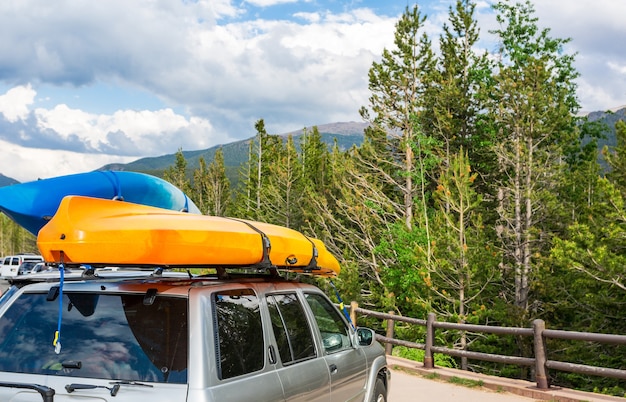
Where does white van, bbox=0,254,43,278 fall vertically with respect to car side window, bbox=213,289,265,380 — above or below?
below

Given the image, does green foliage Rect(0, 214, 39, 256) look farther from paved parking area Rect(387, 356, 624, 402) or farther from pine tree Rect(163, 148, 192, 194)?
paved parking area Rect(387, 356, 624, 402)

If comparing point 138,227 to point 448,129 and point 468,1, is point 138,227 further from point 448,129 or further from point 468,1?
point 468,1

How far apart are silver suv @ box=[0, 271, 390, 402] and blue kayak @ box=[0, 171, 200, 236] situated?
2133mm

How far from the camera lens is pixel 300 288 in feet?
18.5

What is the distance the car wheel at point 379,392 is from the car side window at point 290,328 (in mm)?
1950

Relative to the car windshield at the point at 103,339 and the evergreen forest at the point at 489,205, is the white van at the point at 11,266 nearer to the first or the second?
the evergreen forest at the point at 489,205

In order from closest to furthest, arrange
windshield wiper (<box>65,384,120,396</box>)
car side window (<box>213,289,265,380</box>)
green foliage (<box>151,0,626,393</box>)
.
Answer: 1. windshield wiper (<box>65,384,120,396</box>)
2. car side window (<box>213,289,265,380</box>)
3. green foliage (<box>151,0,626,393</box>)

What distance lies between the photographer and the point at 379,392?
7.29 m

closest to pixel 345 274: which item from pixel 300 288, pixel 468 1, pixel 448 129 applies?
pixel 448 129

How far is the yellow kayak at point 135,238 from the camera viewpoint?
12.5 feet

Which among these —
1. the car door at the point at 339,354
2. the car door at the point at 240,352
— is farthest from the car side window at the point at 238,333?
the car door at the point at 339,354

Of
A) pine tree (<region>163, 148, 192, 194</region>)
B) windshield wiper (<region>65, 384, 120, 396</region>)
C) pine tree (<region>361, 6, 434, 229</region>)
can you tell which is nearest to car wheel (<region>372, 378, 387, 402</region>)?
windshield wiper (<region>65, 384, 120, 396</region>)

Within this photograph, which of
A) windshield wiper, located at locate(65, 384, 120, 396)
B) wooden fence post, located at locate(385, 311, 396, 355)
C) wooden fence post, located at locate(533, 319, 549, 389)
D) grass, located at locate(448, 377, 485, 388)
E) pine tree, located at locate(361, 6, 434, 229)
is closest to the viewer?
windshield wiper, located at locate(65, 384, 120, 396)

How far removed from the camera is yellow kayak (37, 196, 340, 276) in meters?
3.80
